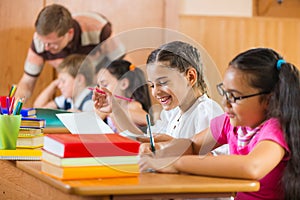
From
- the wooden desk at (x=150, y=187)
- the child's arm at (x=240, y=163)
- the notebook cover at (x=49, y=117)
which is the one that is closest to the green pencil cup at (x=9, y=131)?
→ the wooden desk at (x=150, y=187)

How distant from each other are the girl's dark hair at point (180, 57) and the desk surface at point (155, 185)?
0.54 meters

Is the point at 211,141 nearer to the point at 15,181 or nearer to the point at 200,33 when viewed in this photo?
the point at 15,181

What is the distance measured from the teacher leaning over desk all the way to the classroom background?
0.10 metres

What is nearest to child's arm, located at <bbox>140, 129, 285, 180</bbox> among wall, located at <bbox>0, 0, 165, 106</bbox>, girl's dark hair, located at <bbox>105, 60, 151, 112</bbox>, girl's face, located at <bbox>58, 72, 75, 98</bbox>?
girl's dark hair, located at <bbox>105, 60, 151, 112</bbox>

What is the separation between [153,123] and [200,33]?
8.43 feet

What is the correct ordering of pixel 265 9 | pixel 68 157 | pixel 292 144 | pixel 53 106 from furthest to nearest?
pixel 265 9
pixel 53 106
pixel 292 144
pixel 68 157

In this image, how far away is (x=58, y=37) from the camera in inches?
185

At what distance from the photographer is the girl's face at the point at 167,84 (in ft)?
6.72

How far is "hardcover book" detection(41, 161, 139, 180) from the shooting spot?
158 cm

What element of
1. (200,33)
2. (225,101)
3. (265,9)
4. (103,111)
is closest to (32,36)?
(200,33)

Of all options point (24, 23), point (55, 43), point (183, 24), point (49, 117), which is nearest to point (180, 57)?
point (49, 117)

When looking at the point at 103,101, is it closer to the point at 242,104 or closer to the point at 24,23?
the point at 242,104

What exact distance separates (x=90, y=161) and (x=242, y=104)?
0.47 metres

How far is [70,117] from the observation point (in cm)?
210
